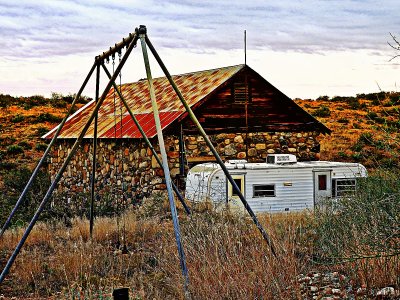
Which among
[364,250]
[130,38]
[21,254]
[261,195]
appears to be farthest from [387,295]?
[261,195]

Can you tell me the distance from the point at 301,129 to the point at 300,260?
10.8m

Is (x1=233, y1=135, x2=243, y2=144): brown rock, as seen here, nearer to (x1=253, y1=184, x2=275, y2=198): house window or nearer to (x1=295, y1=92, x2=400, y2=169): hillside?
(x1=253, y1=184, x2=275, y2=198): house window

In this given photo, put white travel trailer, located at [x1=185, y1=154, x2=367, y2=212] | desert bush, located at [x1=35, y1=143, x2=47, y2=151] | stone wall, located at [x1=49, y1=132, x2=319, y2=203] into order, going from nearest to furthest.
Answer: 1. white travel trailer, located at [x1=185, y1=154, x2=367, y2=212]
2. stone wall, located at [x1=49, y1=132, x2=319, y2=203]
3. desert bush, located at [x1=35, y1=143, x2=47, y2=151]

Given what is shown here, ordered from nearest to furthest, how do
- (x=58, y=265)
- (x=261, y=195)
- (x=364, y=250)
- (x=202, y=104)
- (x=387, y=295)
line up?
(x=387, y=295) < (x=364, y=250) < (x=58, y=265) < (x=261, y=195) < (x=202, y=104)

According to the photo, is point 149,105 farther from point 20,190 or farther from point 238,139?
point 20,190

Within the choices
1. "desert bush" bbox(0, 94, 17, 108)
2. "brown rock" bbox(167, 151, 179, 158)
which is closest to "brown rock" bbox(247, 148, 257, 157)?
"brown rock" bbox(167, 151, 179, 158)

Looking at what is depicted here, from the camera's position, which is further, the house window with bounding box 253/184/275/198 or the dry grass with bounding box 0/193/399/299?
the house window with bounding box 253/184/275/198

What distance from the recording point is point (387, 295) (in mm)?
6930

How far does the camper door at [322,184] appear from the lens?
1564 cm

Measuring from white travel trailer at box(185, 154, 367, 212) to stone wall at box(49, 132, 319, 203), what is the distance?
1.55 meters

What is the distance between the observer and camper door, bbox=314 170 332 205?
51.3 feet

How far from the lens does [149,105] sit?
64.6ft

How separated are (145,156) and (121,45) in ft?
25.6

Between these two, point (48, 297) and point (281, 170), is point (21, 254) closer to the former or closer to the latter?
point (48, 297)
